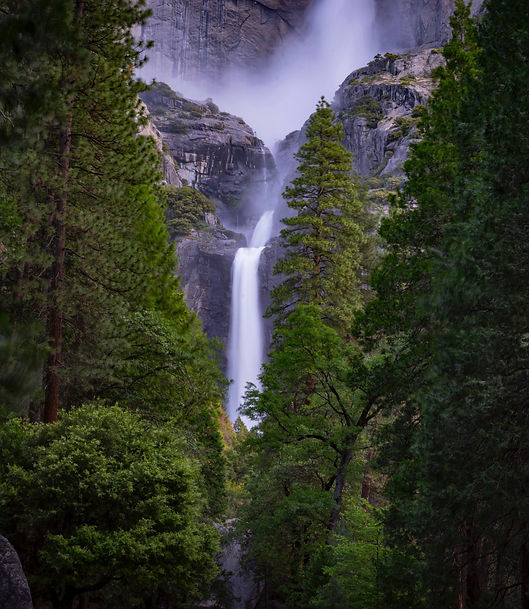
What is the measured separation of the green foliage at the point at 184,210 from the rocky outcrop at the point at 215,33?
88.3 metres

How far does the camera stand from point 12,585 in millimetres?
7258

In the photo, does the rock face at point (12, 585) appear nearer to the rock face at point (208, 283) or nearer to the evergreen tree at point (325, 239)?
the evergreen tree at point (325, 239)

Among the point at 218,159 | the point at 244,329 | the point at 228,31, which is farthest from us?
the point at 228,31

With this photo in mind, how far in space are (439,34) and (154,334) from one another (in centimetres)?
10682

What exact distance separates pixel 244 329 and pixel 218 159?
1673 inches

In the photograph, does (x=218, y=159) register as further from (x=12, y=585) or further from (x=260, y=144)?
(x=12, y=585)

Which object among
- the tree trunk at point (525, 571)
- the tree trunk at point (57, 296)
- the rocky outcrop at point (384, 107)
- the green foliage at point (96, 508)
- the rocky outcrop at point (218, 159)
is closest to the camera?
the tree trunk at point (525, 571)

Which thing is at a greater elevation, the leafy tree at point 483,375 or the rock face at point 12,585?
the leafy tree at point 483,375

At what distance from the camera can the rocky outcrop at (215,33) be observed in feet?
486

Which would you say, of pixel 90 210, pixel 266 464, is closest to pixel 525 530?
pixel 90 210

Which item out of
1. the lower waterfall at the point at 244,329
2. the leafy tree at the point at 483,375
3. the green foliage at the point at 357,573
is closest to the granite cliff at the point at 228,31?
the lower waterfall at the point at 244,329

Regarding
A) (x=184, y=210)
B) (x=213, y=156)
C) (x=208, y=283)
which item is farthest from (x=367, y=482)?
(x=213, y=156)

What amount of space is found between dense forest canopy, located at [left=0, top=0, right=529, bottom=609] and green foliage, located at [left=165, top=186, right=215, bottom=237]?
46016 millimetres

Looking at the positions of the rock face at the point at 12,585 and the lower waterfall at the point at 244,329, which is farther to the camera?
the lower waterfall at the point at 244,329
